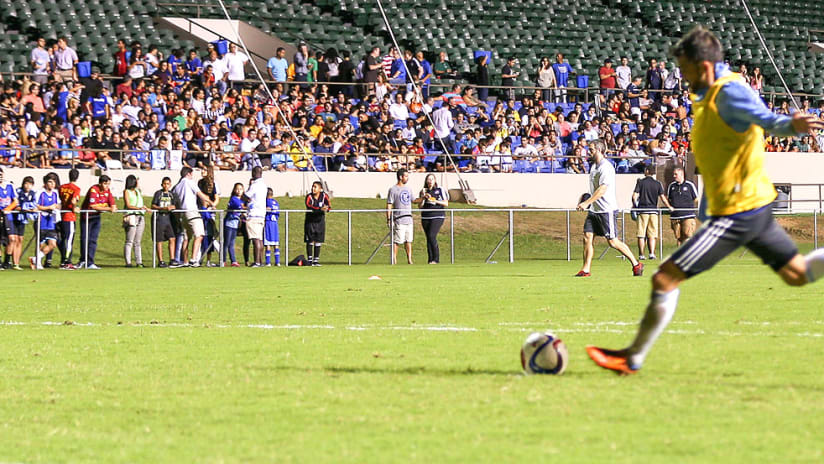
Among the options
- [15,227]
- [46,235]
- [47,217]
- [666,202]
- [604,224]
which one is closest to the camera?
[604,224]

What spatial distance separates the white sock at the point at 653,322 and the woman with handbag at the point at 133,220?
19465 mm

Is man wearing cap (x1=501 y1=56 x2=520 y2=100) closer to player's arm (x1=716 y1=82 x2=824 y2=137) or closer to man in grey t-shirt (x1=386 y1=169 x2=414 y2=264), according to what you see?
man in grey t-shirt (x1=386 y1=169 x2=414 y2=264)

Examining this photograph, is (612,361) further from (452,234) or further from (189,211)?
(452,234)

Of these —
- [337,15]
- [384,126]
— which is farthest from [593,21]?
[384,126]

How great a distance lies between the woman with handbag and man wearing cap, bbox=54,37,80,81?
7.42 metres

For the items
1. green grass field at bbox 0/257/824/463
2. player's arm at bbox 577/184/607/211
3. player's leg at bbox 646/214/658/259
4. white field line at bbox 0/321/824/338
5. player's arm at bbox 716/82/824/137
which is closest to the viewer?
green grass field at bbox 0/257/824/463

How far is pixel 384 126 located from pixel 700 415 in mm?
27680

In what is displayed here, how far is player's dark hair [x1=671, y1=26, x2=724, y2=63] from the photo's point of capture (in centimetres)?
686

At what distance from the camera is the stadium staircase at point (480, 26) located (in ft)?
113

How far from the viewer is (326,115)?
1319 inches

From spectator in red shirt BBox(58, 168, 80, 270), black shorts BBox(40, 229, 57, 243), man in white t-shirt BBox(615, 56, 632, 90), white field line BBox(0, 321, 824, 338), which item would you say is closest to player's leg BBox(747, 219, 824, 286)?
white field line BBox(0, 321, 824, 338)

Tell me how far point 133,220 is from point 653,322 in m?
19.7

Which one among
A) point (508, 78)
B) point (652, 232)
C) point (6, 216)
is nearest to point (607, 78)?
point (508, 78)

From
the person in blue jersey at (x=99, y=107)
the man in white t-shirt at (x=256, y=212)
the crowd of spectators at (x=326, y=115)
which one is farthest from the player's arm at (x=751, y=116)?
the person in blue jersey at (x=99, y=107)
